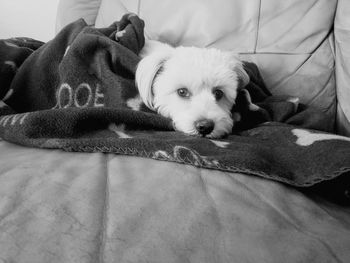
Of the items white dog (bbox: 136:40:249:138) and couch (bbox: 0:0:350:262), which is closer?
couch (bbox: 0:0:350:262)

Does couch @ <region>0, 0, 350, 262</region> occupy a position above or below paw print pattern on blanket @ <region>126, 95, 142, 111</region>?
above

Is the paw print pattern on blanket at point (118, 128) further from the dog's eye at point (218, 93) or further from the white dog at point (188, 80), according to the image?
the dog's eye at point (218, 93)

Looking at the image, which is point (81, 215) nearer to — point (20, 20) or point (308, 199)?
point (308, 199)

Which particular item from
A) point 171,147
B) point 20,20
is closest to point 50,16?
point 20,20

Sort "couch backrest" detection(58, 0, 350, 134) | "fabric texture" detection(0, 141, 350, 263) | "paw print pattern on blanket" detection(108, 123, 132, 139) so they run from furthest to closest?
"couch backrest" detection(58, 0, 350, 134)
"paw print pattern on blanket" detection(108, 123, 132, 139)
"fabric texture" detection(0, 141, 350, 263)

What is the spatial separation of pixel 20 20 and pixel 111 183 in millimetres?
1811

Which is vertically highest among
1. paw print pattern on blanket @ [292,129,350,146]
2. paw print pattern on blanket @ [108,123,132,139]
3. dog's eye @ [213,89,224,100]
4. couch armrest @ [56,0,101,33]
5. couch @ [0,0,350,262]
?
couch armrest @ [56,0,101,33]

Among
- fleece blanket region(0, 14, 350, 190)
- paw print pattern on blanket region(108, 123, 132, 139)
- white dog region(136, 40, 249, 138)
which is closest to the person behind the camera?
fleece blanket region(0, 14, 350, 190)

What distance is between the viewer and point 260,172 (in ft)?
2.04

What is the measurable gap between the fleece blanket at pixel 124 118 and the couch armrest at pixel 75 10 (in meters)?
0.29

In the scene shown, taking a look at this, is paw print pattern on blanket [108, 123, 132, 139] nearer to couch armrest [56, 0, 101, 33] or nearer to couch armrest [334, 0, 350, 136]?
couch armrest [334, 0, 350, 136]

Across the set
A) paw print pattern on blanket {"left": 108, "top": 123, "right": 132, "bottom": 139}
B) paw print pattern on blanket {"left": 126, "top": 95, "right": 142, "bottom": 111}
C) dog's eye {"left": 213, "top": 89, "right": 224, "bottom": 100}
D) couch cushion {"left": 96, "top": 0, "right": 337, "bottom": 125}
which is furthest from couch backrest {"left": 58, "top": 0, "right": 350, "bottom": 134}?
paw print pattern on blanket {"left": 108, "top": 123, "right": 132, "bottom": 139}

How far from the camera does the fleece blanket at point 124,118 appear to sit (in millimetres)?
655

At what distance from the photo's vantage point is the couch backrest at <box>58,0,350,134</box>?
1162mm
